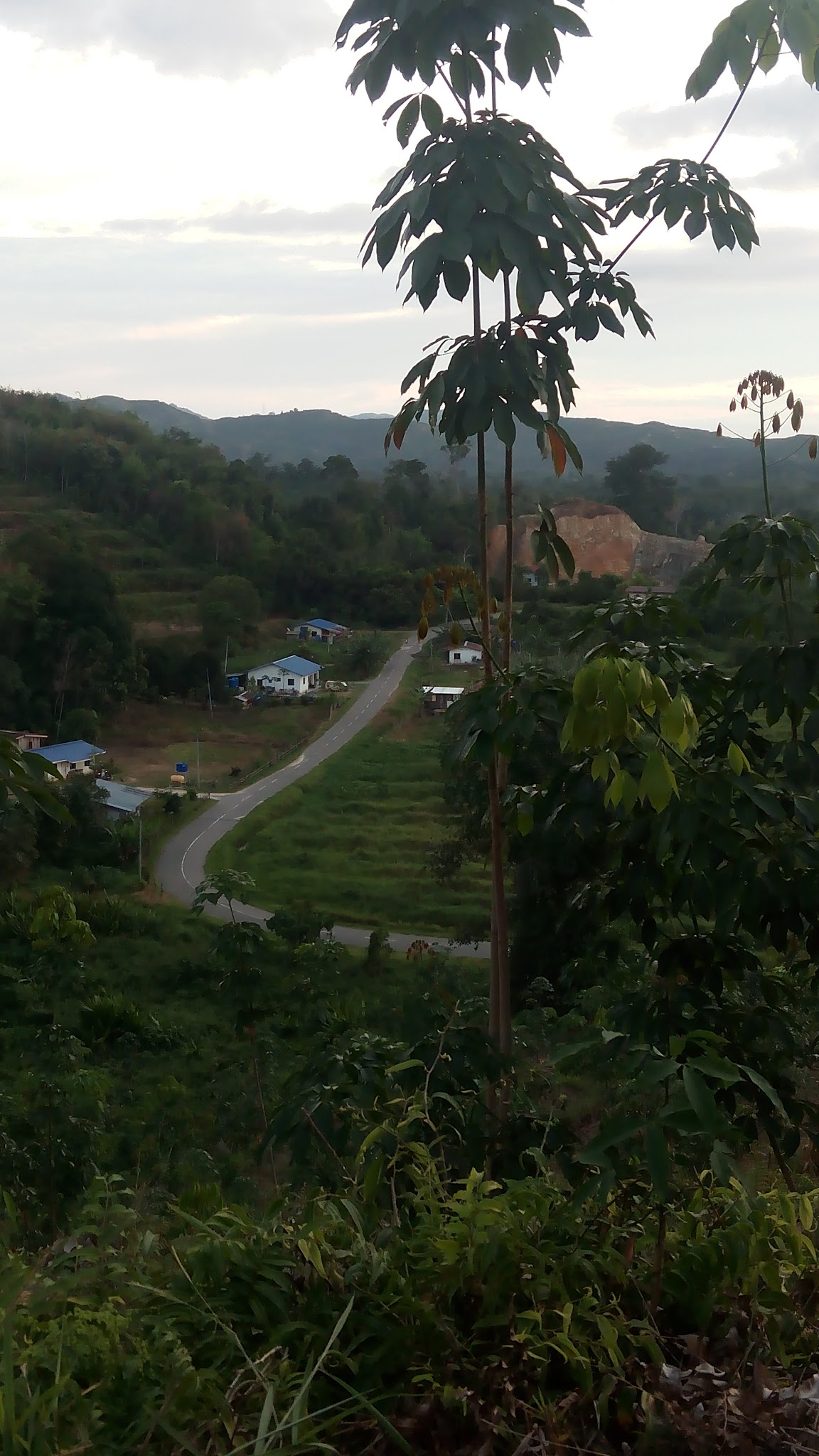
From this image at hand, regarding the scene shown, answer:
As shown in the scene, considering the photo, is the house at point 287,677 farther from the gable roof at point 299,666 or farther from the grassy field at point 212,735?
the grassy field at point 212,735

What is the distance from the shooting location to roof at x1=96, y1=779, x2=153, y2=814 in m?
19.8

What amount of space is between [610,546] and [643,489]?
321 inches

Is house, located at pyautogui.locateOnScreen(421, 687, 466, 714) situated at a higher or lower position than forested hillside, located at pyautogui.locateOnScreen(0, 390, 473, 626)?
lower

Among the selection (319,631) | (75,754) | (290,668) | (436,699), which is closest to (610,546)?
(436,699)

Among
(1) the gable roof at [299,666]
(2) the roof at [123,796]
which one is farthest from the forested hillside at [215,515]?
(2) the roof at [123,796]

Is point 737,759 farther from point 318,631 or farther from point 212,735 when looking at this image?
point 318,631

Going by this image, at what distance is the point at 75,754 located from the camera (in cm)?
2230

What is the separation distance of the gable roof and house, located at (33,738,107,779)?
6.56m

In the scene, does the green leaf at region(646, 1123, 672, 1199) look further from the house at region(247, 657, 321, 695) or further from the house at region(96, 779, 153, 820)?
the house at region(247, 657, 321, 695)

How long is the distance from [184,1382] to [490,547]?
1.93 meters

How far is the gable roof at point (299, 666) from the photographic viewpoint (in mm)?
28297

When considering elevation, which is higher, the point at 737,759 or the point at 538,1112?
the point at 737,759

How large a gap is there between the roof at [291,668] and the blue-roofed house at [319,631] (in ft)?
8.72

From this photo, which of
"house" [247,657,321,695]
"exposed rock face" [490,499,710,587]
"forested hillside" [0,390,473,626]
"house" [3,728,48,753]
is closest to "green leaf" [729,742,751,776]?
"exposed rock face" [490,499,710,587]
